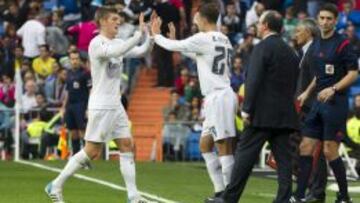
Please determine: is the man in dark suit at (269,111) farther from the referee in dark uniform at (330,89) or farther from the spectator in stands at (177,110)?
the spectator in stands at (177,110)

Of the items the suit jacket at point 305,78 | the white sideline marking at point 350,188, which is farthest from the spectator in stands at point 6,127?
the suit jacket at point 305,78

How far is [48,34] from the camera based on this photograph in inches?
1203

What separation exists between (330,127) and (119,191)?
332 cm

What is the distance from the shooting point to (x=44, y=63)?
1164 inches

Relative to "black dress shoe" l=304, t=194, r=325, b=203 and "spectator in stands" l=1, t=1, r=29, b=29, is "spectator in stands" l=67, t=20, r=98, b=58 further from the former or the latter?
"black dress shoe" l=304, t=194, r=325, b=203

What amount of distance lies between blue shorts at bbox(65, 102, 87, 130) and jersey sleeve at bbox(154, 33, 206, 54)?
28.6ft

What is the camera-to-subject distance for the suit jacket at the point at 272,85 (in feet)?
44.2

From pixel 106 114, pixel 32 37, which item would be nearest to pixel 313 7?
pixel 32 37

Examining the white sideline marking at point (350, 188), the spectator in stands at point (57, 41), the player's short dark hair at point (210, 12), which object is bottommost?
the white sideline marking at point (350, 188)

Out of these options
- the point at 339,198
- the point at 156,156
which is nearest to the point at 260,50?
the point at 339,198

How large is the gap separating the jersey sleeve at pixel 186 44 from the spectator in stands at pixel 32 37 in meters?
15.7

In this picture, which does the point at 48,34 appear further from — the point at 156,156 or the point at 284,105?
the point at 284,105

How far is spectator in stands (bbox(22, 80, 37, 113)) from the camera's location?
27.3m

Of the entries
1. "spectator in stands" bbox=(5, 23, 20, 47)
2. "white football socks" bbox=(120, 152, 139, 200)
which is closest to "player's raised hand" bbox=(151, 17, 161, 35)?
"white football socks" bbox=(120, 152, 139, 200)
